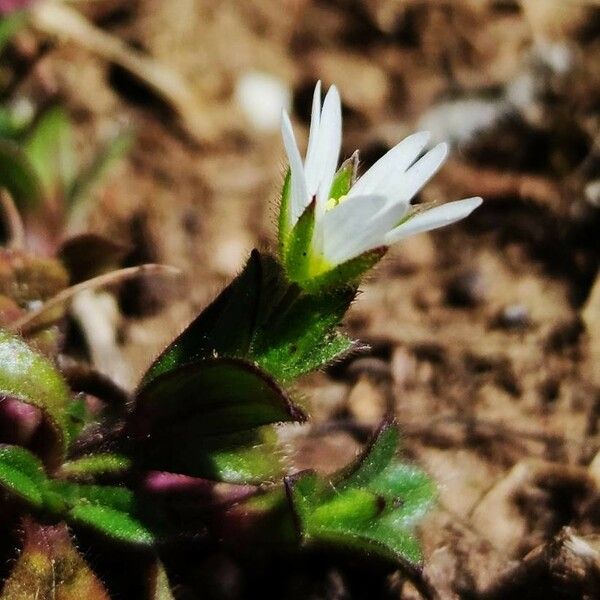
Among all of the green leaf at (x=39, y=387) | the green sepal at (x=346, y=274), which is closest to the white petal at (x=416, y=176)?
the green sepal at (x=346, y=274)

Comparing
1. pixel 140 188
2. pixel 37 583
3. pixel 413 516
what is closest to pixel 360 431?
pixel 413 516

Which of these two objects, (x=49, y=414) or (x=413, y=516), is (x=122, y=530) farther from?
(x=413, y=516)

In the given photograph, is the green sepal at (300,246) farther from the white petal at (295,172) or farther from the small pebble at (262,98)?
the small pebble at (262,98)

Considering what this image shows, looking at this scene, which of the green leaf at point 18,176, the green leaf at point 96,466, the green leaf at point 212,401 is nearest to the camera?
the green leaf at point 212,401

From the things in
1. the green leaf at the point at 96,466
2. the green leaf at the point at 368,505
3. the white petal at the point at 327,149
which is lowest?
the green leaf at the point at 368,505

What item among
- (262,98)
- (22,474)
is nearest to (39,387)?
(22,474)

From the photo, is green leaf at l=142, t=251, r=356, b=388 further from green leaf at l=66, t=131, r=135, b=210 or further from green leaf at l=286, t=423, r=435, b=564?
green leaf at l=66, t=131, r=135, b=210

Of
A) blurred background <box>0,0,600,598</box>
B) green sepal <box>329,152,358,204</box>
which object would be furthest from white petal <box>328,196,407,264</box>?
blurred background <box>0,0,600,598</box>
